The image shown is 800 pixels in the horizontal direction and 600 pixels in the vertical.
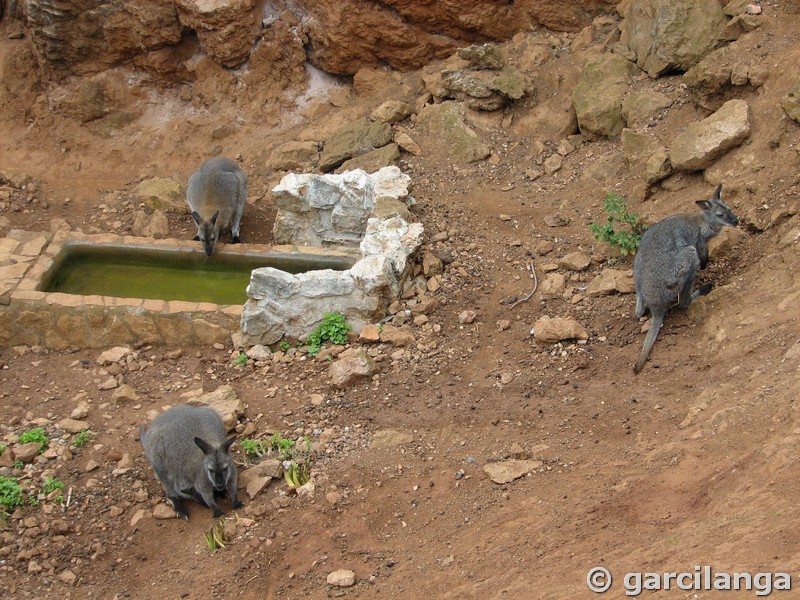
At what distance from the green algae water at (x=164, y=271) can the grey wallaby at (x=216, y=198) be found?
41cm

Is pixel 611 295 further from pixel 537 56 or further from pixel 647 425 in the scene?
pixel 537 56

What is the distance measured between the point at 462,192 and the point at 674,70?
2768mm

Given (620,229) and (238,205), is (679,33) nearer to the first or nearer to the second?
(620,229)

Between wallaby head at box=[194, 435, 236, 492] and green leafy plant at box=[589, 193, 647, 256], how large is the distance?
412 cm

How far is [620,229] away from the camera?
8719mm

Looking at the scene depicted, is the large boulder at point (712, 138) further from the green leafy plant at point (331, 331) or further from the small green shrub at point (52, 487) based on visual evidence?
the small green shrub at point (52, 487)

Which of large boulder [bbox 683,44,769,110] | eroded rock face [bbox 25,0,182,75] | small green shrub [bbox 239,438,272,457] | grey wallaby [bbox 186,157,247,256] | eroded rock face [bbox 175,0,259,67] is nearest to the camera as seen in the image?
small green shrub [bbox 239,438,272,457]

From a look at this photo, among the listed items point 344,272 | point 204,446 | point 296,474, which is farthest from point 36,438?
point 344,272

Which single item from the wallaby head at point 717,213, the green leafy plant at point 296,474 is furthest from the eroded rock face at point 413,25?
the green leafy plant at point 296,474

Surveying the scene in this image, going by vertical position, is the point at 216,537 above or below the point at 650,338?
below

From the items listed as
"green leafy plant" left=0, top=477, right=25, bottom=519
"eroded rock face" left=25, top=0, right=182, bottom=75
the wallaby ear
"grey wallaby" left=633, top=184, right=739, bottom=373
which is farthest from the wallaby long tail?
"eroded rock face" left=25, top=0, right=182, bottom=75

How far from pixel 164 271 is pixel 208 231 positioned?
0.66 m

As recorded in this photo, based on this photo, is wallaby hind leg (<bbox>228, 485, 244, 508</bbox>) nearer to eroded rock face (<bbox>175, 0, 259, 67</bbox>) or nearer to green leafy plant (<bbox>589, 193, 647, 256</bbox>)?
green leafy plant (<bbox>589, 193, 647, 256</bbox>)

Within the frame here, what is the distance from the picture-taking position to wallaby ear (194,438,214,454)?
21.5 feet
